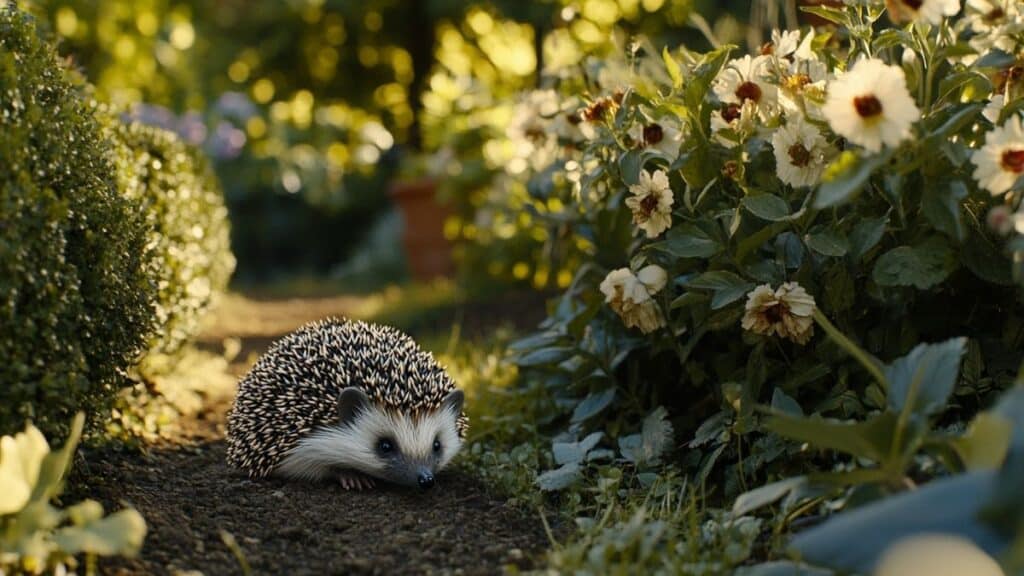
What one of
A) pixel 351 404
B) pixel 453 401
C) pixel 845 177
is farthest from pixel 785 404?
pixel 351 404

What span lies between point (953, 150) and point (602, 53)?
2.85 m

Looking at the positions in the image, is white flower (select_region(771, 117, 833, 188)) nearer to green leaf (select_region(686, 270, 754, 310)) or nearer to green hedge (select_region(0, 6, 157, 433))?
green leaf (select_region(686, 270, 754, 310))

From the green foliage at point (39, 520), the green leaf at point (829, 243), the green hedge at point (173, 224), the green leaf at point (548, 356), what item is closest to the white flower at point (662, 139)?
the green leaf at point (829, 243)

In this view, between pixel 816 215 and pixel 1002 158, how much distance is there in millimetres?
820

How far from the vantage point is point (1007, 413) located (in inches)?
101

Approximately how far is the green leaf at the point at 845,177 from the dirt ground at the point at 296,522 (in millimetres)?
1349

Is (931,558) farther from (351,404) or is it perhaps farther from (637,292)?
(351,404)

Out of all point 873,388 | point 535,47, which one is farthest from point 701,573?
point 535,47

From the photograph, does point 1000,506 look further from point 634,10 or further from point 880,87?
point 634,10

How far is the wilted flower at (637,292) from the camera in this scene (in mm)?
4008

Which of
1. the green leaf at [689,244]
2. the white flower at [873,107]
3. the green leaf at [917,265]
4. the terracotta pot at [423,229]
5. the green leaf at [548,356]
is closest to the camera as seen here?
the white flower at [873,107]

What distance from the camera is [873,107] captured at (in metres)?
3.07

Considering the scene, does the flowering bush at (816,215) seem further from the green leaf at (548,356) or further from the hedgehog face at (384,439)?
the hedgehog face at (384,439)

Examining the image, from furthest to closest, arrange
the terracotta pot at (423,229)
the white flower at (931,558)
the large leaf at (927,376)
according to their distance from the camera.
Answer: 1. the terracotta pot at (423,229)
2. the large leaf at (927,376)
3. the white flower at (931,558)
